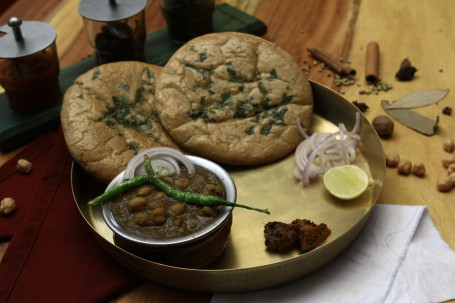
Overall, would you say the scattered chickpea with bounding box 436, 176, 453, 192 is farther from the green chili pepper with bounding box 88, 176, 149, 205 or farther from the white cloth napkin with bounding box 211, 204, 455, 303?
the green chili pepper with bounding box 88, 176, 149, 205

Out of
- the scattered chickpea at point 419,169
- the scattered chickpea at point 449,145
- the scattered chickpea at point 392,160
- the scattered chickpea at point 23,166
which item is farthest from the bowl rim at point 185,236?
the scattered chickpea at point 449,145

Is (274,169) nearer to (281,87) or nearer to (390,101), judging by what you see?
(281,87)

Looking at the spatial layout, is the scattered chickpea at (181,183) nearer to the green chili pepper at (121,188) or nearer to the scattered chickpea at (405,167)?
the green chili pepper at (121,188)

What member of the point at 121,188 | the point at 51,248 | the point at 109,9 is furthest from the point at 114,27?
the point at 51,248

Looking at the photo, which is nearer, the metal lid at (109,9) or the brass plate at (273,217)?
the brass plate at (273,217)

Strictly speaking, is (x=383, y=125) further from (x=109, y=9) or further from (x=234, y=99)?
(x=109, y=9)

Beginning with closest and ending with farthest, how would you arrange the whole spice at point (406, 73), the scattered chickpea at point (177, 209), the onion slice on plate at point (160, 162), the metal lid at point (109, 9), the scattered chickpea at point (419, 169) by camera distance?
1. the scattered chickpea at point (177, 209)
2. the onion slice on plate at point (160, 162)
3. the scattered chickpea at point (419, 169)
4. the metal lid at point (109, 9)
5. the whole spice at point (406, 73)

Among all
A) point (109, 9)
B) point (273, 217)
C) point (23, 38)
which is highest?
point (109, 9)
